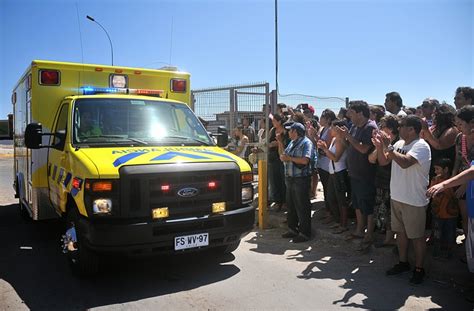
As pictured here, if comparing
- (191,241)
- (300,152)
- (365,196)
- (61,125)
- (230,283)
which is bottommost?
(230,283)

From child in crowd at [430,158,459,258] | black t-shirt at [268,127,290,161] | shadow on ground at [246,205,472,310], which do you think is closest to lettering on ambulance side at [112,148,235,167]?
shadow on ground at [246,205,472,310]

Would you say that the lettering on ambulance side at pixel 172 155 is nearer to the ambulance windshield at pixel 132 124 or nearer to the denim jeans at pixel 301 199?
the ambulance windshield at pixel 132 124

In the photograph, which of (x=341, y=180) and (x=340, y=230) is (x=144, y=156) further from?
(x=340, y=230)

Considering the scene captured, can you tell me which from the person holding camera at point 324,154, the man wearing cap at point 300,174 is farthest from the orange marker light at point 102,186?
the person holding camera at point 324,154

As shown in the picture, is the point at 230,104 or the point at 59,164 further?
the point at 230,104

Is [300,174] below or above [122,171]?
below

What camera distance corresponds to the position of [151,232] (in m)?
4.32

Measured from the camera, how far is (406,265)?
4.98m

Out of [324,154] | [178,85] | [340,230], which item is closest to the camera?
[340,230]

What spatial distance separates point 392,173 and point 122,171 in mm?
3184

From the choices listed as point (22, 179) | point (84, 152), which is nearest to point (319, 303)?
point (84, 152)

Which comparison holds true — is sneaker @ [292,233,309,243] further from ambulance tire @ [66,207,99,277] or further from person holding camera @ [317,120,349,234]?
ambulance tire @ [66,207,99,277]

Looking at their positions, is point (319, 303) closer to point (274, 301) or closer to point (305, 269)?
point (274, 301)

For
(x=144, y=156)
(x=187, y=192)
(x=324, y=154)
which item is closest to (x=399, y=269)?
(x=187, y=192)
